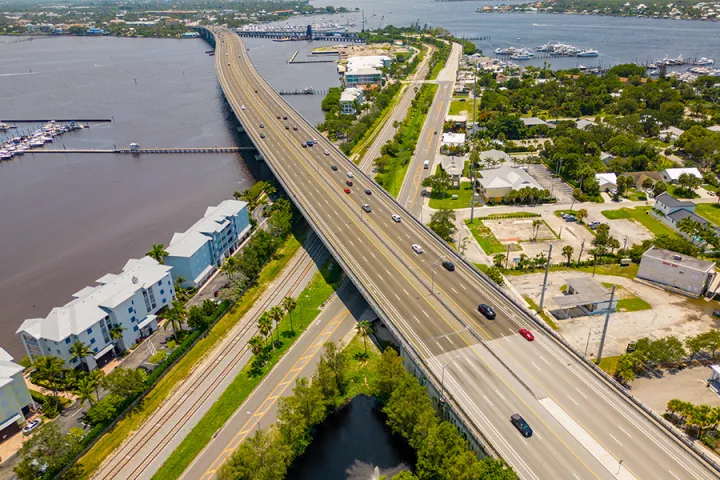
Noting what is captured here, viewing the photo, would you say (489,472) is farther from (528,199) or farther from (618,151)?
(618,151)

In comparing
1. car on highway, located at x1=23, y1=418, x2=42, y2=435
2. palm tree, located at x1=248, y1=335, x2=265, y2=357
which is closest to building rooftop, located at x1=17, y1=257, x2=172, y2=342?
car on highway, located at x1=23, y1=418, x2=42, y2=435

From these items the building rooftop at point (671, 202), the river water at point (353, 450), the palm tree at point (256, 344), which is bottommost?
the river water at point (353, 450)

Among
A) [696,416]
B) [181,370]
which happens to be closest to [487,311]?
[696,416]

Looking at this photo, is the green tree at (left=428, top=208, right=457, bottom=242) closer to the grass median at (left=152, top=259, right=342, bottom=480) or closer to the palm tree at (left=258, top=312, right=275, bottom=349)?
the grass median at (left=152, top=259, right=342, bottom=480)

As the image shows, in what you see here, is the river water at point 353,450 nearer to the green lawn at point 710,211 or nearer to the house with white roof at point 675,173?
the green lawn at point 710,211

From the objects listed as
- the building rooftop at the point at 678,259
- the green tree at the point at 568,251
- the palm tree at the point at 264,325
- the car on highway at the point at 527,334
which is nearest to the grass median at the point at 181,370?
the palm tree at the point at 264,325
